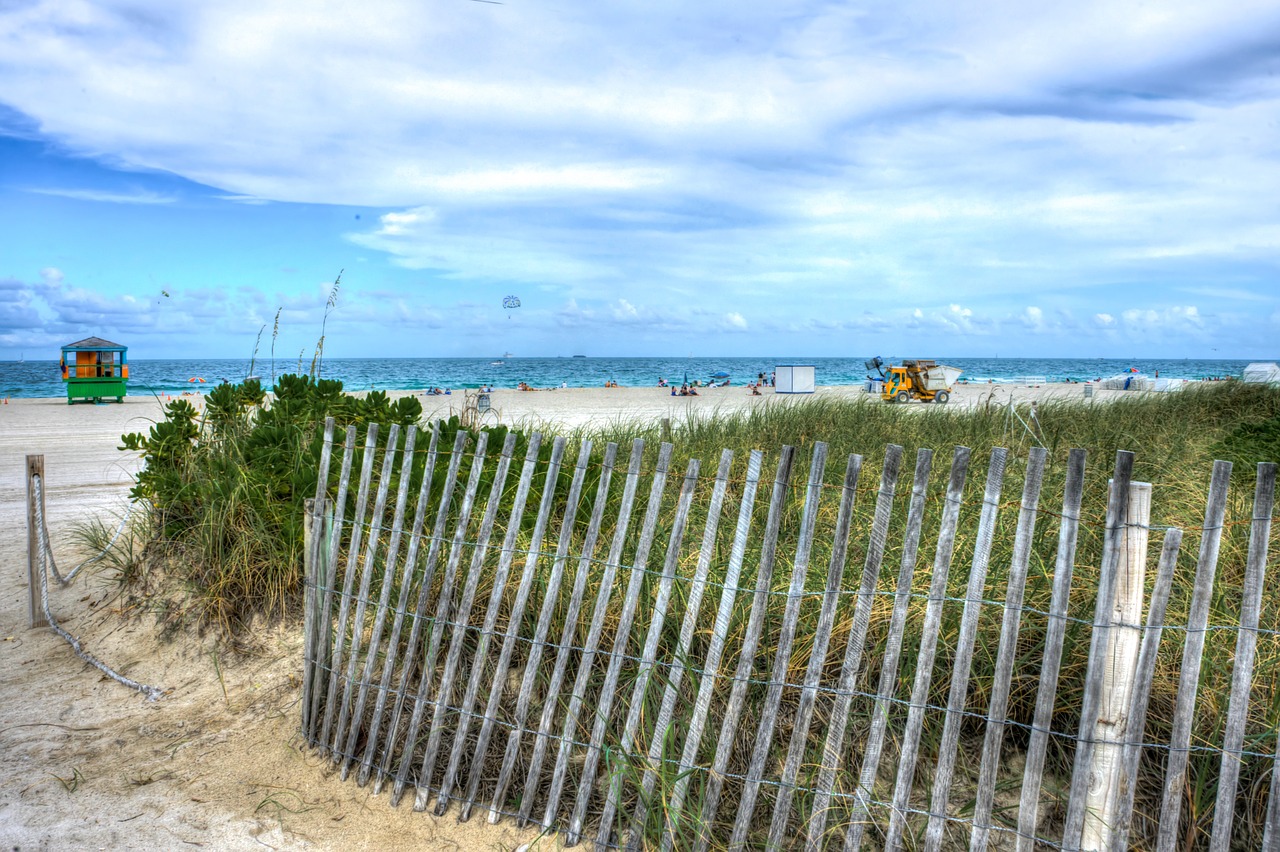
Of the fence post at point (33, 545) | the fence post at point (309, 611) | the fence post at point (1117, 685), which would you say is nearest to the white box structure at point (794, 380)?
the fence post at point (33, 545)

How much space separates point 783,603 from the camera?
4.06m

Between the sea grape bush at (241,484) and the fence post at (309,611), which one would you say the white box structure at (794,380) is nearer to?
the sea grape bush at (241,484)

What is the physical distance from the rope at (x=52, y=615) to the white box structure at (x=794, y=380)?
23.9 meters

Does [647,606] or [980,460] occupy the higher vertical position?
[980,460]

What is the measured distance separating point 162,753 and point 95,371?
25306 millimetres

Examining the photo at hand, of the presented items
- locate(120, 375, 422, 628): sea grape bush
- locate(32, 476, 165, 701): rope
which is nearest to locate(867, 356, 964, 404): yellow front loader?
locate(120, 375, 422, 628): sea grape bush

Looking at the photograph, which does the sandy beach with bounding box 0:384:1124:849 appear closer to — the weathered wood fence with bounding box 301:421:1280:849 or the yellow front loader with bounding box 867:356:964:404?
the weathered wood fence with bounding box 301:421:1280:849

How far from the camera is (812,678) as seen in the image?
9.86ft

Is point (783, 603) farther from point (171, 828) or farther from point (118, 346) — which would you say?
point (118, 346)

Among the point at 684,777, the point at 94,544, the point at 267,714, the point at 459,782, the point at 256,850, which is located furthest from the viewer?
the point at 94,544

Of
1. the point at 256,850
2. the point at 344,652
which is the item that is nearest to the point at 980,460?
the point at 344,652

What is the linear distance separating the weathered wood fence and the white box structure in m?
24.0

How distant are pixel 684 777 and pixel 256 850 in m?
1.90

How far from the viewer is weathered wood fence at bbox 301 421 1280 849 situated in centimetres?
274
